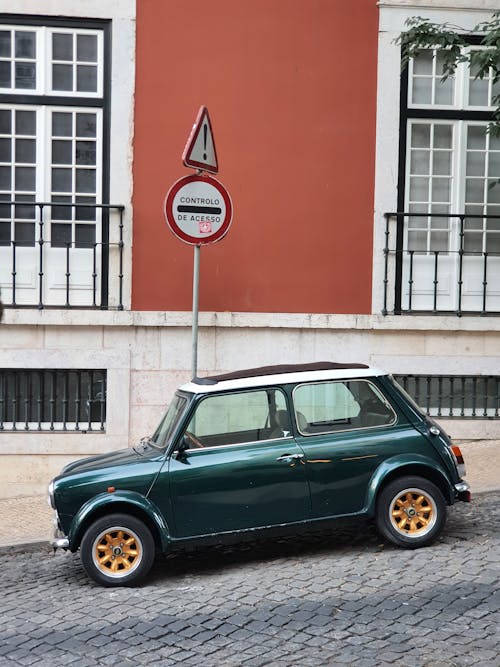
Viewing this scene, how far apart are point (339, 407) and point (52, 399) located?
4.17 metres

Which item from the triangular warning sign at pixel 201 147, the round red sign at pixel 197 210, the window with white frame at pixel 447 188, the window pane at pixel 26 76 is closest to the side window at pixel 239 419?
the round red sign at pixel 197 210

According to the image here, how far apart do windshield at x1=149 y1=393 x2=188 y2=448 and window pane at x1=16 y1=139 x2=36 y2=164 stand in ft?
14.4

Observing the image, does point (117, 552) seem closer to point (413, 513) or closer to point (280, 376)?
point (280, 376)

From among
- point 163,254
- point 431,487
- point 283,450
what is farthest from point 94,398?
point 431,487

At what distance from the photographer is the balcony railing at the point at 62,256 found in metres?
9.95

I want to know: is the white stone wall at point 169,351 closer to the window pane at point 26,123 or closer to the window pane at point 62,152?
the window pane at point 62,152

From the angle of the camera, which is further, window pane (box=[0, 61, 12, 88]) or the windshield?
window pane (box=[0, 61, 12, 88])

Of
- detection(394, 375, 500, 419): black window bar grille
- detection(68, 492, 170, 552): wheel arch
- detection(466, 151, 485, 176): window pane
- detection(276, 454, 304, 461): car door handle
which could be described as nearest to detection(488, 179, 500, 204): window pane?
detection(466, 151, 485, 176): window pane

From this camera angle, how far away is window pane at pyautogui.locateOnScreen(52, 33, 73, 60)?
999 centimetres

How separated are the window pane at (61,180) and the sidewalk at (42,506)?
3.53 meters

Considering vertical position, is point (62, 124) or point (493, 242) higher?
point (62, 124)

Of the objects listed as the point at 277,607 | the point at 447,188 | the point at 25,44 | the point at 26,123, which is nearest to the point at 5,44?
the point at 25,44

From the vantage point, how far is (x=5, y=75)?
10.0m

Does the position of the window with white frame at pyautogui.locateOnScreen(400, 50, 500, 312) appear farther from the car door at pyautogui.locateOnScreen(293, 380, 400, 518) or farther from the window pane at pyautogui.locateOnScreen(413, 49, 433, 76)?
the car door at pyautogui.locateOnScreen(293, 380, 400, 518)
